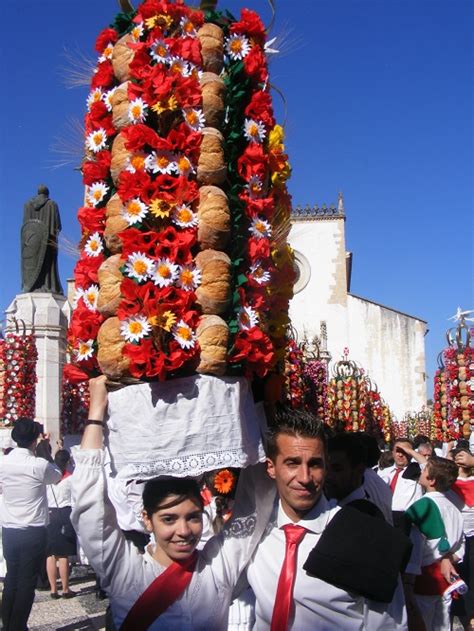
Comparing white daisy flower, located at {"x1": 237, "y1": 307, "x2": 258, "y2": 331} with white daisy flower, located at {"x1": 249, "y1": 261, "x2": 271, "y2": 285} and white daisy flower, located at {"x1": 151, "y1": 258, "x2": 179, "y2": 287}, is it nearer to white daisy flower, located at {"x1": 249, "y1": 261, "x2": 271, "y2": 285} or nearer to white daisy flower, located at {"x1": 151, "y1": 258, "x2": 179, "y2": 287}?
white daisy flower, located at {"x1": 249, "y1": 261, "x2": 271, "y2": 285}

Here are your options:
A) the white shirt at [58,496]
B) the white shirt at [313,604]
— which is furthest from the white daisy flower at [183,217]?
the white shirt at [58,496]

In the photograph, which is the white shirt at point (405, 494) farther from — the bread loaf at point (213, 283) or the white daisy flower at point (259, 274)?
the bread loaf at point (213, 283)

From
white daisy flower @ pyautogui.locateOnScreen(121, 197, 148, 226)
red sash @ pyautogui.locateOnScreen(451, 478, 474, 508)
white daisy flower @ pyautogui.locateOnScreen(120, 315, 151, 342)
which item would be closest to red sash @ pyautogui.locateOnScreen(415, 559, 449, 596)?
red sash @ pyautogui.locateOnScreen(451, 478, 474, 508)

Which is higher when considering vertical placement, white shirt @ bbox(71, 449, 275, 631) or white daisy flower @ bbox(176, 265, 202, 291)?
white daisy flower @ bbox(176, 265, 202, 291)

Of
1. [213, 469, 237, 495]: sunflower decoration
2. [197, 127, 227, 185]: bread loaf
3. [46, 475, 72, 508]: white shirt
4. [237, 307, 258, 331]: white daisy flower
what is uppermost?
[197, 127, 227, 185]: bread loaf

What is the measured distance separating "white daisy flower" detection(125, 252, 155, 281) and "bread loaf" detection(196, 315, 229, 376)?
1.17 ft

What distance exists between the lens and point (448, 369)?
11633 millimetres

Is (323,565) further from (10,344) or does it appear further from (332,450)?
(10,344)

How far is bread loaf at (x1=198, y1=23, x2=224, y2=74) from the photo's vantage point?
4.20 metres

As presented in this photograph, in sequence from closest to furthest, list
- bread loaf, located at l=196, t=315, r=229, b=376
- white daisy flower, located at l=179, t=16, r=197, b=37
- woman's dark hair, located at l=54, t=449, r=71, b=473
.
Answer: bread loaf, located at l=196, t=315, r=229, b=376 → white daisy flower, located at l=179, t=16, r=197, b=37 → woman's dark hair, located at l=54, t=449, r=71, b=473

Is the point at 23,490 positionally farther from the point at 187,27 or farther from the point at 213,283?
the point at 187,27

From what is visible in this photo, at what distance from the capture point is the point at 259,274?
164 inches

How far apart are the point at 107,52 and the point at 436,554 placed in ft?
14.0

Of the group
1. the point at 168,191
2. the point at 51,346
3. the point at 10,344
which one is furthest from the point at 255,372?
the point at 51,346
